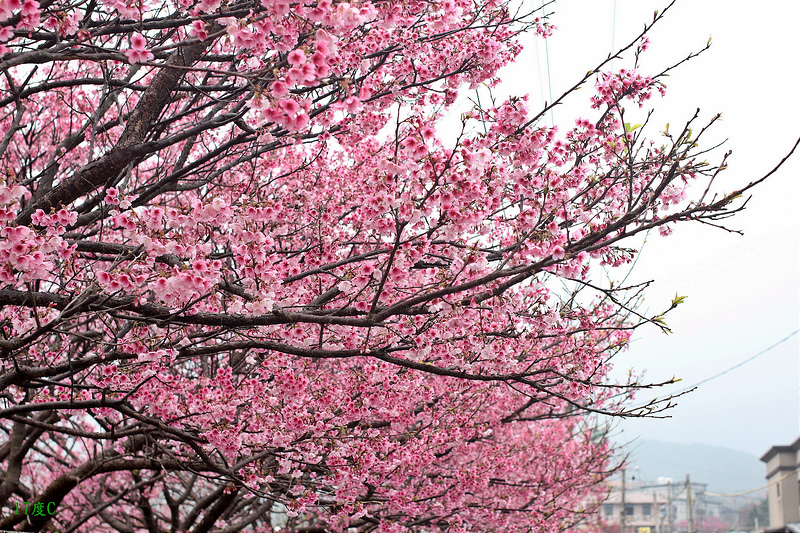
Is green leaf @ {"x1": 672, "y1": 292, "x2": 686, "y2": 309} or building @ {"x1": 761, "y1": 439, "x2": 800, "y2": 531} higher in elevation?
building @ {"x1": 761, "y1": 439, "x2": 800, "y2": 531}

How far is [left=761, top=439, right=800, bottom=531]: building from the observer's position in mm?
28703

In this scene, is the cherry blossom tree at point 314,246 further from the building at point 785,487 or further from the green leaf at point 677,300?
the building at point 785,487

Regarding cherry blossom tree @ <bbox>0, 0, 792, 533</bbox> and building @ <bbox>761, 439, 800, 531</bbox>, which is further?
building @ <bbox>761, 439, 800, 531</bbox>

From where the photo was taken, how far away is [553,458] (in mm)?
11195

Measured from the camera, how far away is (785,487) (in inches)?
1163

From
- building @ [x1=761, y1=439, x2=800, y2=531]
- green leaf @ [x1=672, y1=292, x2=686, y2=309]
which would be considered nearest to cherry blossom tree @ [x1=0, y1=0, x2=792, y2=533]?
green leaf @ [x1=672, y1=292, x2=686, y2=309]

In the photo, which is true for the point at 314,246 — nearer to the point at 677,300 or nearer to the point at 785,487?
the point at 677,300

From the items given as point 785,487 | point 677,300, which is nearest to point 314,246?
point 677,300

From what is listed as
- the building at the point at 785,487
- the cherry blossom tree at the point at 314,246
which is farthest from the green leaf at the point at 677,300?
the building at the point at 785,487

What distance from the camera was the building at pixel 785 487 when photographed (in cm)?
2870

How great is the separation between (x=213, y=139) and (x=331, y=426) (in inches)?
176

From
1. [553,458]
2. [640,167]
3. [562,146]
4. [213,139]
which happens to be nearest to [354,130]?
[562,146]

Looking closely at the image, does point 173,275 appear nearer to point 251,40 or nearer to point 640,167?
point 251,40

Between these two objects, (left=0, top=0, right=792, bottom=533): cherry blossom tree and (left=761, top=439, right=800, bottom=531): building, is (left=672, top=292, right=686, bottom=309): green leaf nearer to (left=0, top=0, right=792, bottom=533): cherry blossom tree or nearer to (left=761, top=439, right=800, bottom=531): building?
(left=0, top=0, right=792, bottom=533): cherry blossom tree
